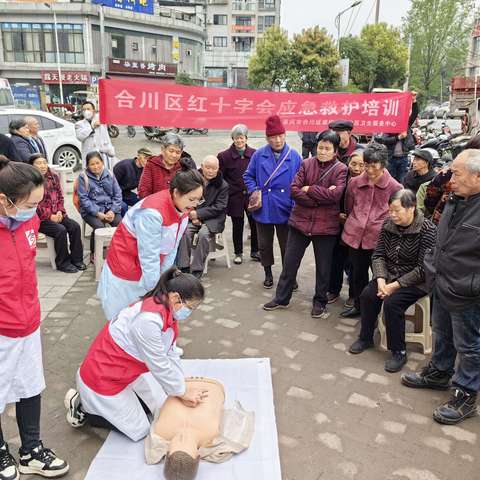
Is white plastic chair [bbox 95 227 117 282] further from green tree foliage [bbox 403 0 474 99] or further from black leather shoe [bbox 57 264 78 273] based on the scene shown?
green tree foliage [bbox 403 0 474 99]

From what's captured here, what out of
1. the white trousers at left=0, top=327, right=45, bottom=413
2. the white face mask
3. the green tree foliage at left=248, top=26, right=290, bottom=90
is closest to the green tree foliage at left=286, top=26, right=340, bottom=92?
the green tree foliage at left=248, top=26, right=290, bottom=90

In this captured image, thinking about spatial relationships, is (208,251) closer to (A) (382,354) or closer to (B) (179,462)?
(A) (382,354)

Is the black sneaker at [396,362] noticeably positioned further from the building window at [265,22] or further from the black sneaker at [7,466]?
the building window at [265,22]

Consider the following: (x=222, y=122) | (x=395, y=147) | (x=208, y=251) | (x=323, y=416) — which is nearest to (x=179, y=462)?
(x=323, y=416)

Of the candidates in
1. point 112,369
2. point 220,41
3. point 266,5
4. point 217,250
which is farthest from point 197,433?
point 266,5

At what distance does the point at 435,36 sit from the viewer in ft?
101

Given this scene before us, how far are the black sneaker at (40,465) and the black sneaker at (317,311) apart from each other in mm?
2557

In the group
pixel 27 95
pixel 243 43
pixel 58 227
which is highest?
pixel 243 43

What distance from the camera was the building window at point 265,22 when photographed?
54.1 meters

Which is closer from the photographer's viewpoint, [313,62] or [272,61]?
[313,62]

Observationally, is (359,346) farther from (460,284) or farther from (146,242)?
(146,242)

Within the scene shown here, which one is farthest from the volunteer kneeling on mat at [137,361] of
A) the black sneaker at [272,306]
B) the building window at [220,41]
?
the building window at [220,41]

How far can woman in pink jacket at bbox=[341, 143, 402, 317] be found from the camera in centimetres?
395

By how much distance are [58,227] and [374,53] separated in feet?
103
